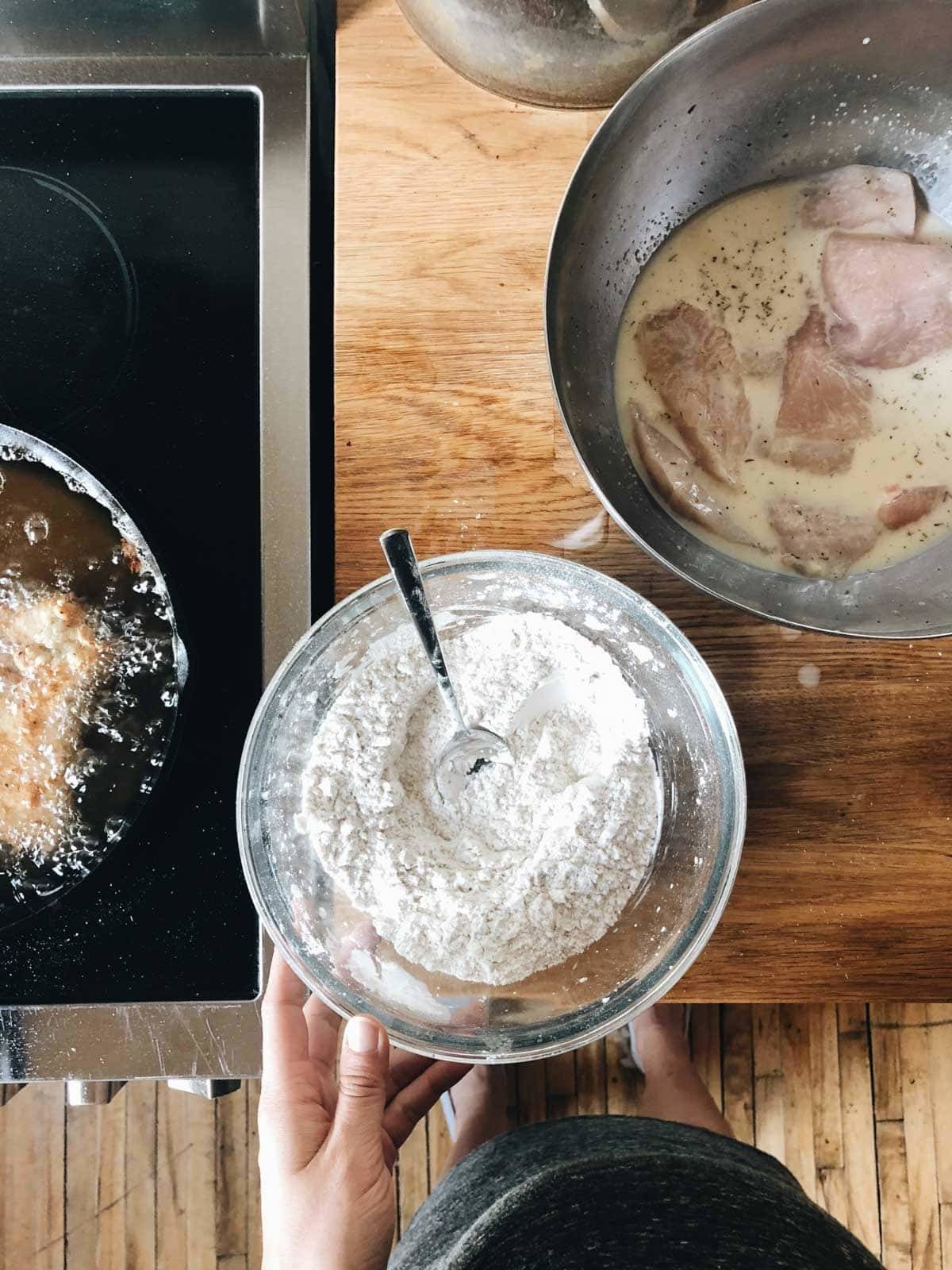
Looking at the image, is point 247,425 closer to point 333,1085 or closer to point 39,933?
point 39,933

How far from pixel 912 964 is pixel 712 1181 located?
0.26 metres

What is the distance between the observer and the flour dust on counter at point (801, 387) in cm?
84

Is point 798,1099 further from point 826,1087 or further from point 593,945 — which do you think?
point 593,945

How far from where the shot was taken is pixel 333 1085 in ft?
2.95

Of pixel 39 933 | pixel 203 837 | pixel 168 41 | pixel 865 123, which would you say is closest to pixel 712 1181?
pixel 203 837

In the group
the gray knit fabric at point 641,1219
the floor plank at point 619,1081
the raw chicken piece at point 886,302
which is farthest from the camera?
the floor plank at point 619,1081

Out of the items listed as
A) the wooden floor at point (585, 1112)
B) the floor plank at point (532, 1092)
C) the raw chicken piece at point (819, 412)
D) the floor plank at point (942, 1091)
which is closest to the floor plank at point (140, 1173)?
the wooden floor at point (585, 1112)

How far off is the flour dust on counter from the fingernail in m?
0.50

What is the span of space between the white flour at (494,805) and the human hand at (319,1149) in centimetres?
10

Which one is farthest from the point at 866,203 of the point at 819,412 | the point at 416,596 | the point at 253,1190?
the point at 253,1190

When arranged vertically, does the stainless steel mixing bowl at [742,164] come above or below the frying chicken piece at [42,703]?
above

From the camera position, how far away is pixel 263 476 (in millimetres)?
880

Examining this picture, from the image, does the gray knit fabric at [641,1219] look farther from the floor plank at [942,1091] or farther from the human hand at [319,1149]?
the floor plank at [942,1091]

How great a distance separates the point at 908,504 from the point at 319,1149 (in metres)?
0.75
